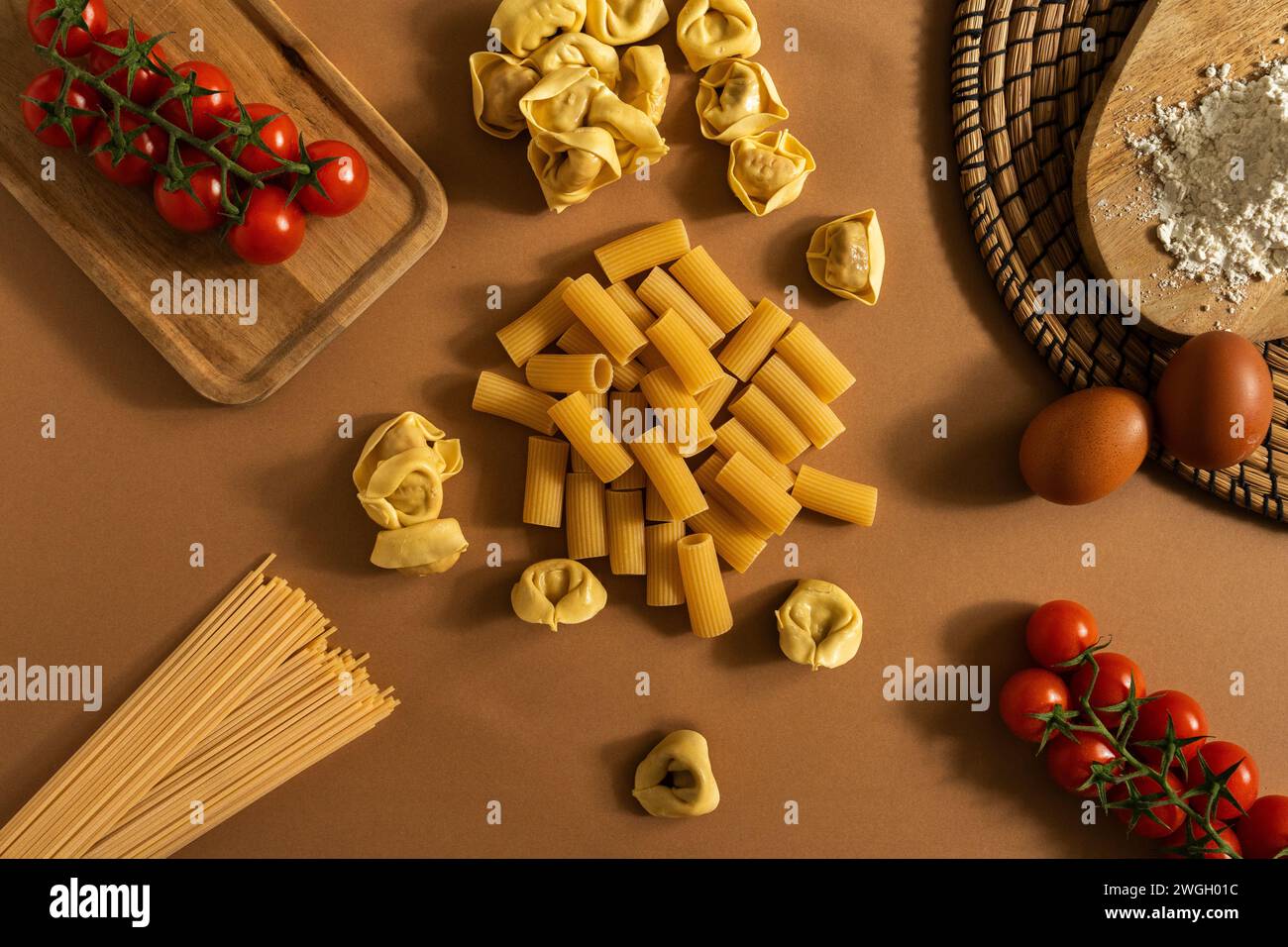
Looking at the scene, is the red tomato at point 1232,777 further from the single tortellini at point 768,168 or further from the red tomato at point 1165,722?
the single tortellini at point 768,168

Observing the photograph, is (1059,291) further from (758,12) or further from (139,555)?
(139,555)

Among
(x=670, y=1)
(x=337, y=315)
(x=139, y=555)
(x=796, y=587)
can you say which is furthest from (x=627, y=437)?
(x=139, y=555)

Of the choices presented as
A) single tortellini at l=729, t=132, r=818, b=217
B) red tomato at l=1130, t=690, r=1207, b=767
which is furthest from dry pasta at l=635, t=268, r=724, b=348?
red tomato at l=1130, t=690, r=1207, b=767

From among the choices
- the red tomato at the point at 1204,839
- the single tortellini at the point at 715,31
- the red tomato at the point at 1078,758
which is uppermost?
the single tortellini at the point at 715,31

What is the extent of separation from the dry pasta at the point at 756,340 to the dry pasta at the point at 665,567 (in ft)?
1.19

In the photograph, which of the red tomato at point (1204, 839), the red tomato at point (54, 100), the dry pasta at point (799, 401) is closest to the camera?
the red tomato at point (54, 100)

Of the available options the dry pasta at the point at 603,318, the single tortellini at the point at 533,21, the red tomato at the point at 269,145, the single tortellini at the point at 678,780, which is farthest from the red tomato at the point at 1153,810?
the red tomato at the point at 269,145

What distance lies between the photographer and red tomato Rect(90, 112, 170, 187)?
171cm

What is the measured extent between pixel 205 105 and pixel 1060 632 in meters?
2.03

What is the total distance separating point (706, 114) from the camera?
6.24 ft

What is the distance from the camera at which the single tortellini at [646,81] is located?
6.11 feet

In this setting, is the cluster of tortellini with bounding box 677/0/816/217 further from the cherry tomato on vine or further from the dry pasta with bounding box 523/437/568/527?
the cherry tomato on vine

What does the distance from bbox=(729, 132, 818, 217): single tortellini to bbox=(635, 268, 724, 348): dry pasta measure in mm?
241
